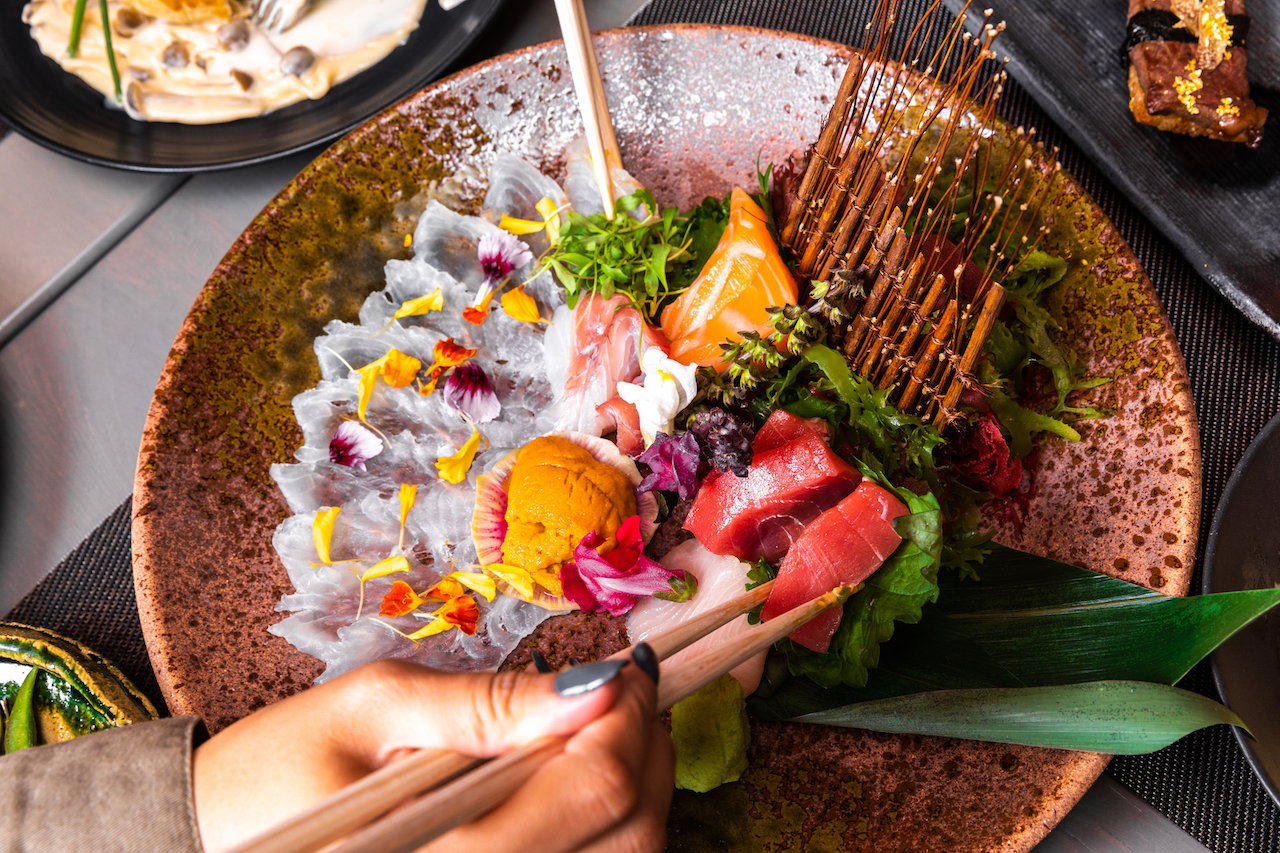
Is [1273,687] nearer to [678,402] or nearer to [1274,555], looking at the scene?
[1274,555]

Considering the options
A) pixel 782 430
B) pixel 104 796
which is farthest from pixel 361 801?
pixel 782 430

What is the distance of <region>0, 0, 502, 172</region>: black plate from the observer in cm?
216

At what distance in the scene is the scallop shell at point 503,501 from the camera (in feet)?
5.82

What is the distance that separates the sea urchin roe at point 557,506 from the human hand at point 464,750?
2.22 feet

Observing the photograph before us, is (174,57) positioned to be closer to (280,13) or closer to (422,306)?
(280,13)

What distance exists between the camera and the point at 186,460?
6.02ft

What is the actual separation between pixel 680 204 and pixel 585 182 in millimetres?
248

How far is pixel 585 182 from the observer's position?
199 centimetres

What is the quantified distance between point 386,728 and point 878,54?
1460mm

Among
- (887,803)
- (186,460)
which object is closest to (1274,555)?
(887,803)

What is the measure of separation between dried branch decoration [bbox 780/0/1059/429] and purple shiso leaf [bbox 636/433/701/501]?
1.28 ft

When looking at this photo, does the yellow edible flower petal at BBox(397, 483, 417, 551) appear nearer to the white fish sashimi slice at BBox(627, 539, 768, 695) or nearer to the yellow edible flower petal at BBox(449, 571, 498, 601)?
the yellow edible flower petal at BBox(449, 571, 498, 601)

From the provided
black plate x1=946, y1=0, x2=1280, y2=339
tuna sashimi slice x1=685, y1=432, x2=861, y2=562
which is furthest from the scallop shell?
black plate x1=946, y1=0, x2=1280, y2=339

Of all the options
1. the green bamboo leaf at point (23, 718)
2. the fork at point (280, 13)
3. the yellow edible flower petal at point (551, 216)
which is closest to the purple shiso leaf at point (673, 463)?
the yellow edible flower petal at point (551, 216)
